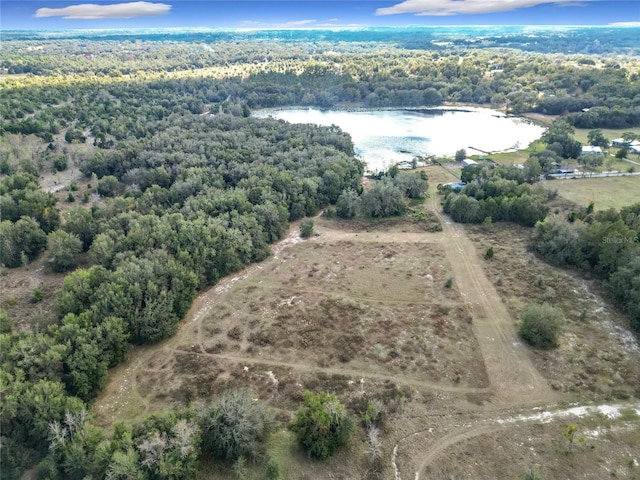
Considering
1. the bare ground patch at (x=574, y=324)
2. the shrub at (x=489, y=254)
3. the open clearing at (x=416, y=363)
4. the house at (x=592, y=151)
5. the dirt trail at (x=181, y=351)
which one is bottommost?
the dirt trail at (x=181, y=351)

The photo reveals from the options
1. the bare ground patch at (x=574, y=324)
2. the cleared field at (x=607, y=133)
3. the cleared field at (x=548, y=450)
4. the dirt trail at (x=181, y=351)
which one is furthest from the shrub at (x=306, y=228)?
the cleared field at (x=607, y=133)

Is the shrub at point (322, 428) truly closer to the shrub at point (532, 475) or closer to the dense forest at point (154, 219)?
the dense forest at point (154, 219)

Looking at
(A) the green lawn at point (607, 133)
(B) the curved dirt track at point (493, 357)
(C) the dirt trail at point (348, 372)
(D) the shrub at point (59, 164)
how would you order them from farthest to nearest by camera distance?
(A) the green lawn at point (607, 133) < (D) the shrub at point (59, 164) < (C) the dirt trail at point (348, 372) < (B) the curved dirt track at point (493, 357)

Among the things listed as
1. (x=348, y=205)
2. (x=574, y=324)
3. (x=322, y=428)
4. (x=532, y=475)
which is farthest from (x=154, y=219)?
(x=574, y=324)

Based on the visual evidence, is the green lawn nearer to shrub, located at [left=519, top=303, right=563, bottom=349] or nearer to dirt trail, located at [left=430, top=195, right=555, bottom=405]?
dirt trail, located at [left=430, top=195, right=555, bottom=405]

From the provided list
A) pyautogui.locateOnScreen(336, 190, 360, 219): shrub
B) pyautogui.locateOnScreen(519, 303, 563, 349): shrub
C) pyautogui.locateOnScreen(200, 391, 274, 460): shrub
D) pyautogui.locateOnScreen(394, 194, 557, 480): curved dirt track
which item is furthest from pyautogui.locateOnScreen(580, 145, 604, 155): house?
pyautogui.locateOnScreen(200, 391, 274, 460): shrub

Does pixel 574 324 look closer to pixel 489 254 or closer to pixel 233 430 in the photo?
pixel 489 254

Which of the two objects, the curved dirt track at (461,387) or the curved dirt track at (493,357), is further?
the curved dirt track at (461,387)
